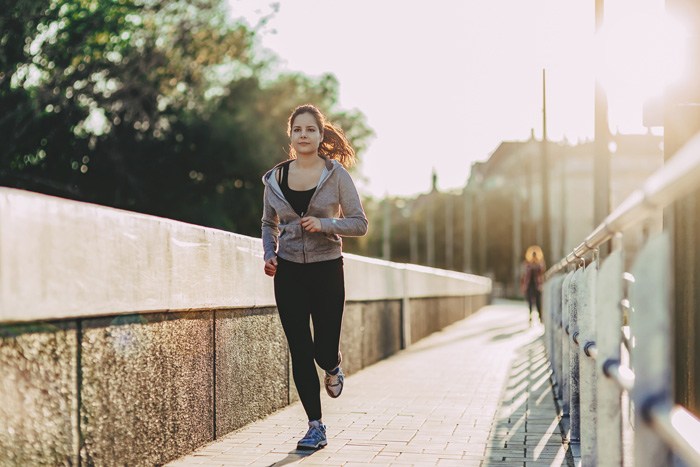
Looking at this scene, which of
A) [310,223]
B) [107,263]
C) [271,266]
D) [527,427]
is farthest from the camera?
[527,427]

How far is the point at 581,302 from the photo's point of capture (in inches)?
209

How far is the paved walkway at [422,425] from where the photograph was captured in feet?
18.1

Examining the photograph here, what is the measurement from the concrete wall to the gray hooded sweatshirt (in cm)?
44

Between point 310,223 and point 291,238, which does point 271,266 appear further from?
point 310,223

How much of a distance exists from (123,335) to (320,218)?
4.60 feet

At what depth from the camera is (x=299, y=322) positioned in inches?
229

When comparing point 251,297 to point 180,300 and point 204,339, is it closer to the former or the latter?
point 204,339

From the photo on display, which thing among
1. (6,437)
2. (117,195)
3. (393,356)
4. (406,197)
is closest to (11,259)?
(6,437)

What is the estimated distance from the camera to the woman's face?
580 centimetres

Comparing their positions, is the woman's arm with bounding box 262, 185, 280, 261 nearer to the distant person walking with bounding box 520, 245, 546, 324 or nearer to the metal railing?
the metal railing

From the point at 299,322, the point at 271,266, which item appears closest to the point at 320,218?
the point at 271,266

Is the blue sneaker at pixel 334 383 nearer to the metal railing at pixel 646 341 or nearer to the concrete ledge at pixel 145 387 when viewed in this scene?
the concrete ledge at pixel 145 387

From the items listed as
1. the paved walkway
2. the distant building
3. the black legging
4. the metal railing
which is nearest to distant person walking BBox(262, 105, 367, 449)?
the black legging

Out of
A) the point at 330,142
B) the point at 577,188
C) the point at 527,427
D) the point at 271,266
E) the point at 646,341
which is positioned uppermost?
the point at 577,188
